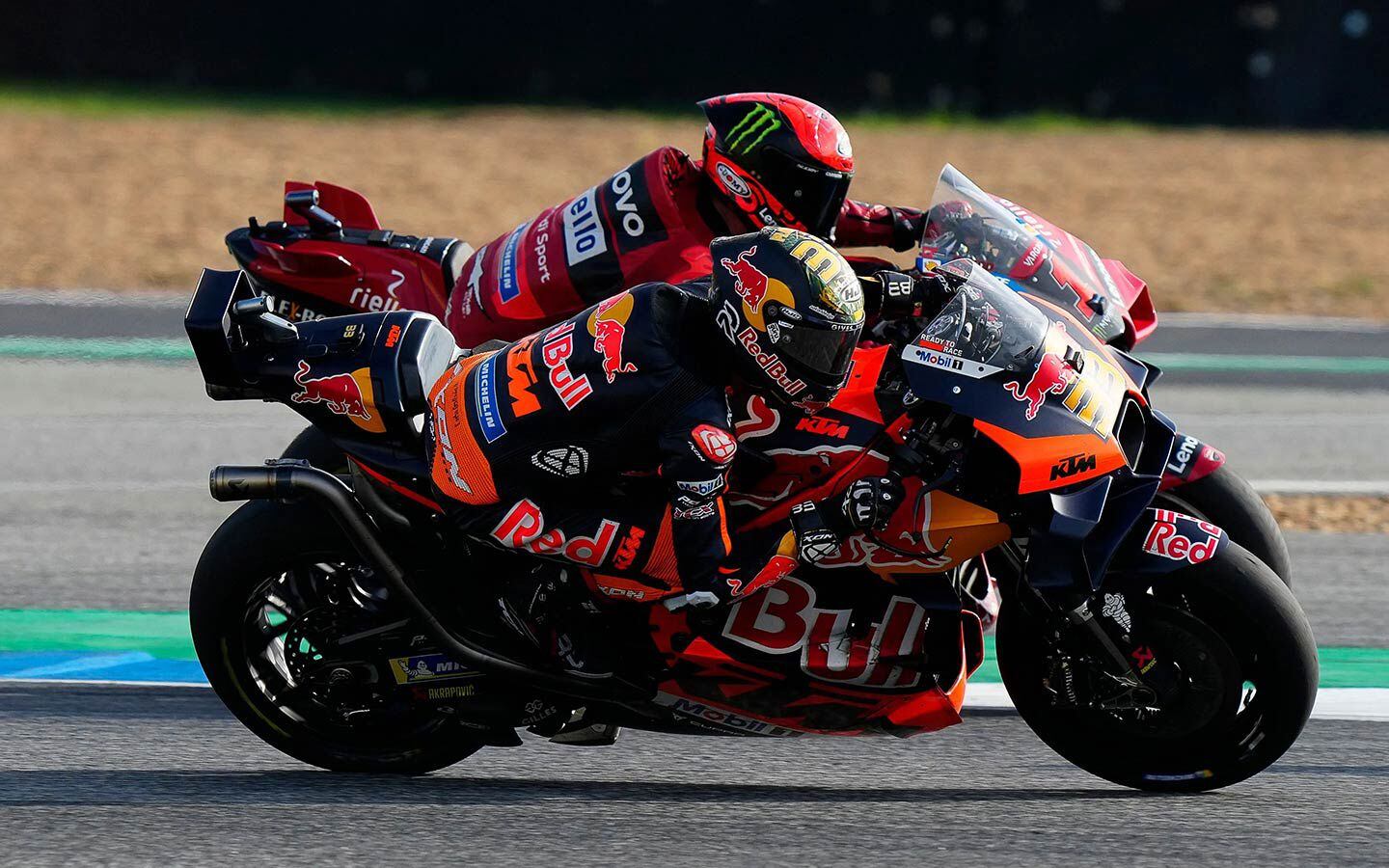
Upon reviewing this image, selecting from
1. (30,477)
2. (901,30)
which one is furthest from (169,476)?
(901,30)

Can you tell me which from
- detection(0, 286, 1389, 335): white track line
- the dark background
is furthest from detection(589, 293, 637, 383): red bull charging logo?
the dark background

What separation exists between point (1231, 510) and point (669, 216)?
6.06ft

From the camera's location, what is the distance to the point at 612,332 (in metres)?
4.12

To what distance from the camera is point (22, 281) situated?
11695mm

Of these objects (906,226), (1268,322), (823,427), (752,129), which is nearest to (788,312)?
(823,427)

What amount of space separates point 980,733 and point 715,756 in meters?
0.77

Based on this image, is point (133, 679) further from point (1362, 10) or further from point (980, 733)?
point (1362, 10)

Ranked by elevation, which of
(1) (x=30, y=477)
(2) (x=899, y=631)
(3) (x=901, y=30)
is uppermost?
(3) (x=901, y=30)

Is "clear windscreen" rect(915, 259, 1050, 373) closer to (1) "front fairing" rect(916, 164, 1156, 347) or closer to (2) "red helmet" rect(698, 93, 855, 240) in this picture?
(1) "front fairing" rect(916, 164, 1156, 347)

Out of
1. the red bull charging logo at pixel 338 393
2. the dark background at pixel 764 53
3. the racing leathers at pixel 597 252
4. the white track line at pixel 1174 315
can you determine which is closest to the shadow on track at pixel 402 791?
the red bull charging logo at pixel 338 393

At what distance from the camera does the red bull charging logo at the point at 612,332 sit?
4.07m

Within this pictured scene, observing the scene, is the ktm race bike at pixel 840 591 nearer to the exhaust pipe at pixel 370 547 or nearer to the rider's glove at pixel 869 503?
the exhaust pipe at pixel 370 547

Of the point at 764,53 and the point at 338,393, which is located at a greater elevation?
the point at 764,53

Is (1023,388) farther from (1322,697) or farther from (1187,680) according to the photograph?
(1322,697)
